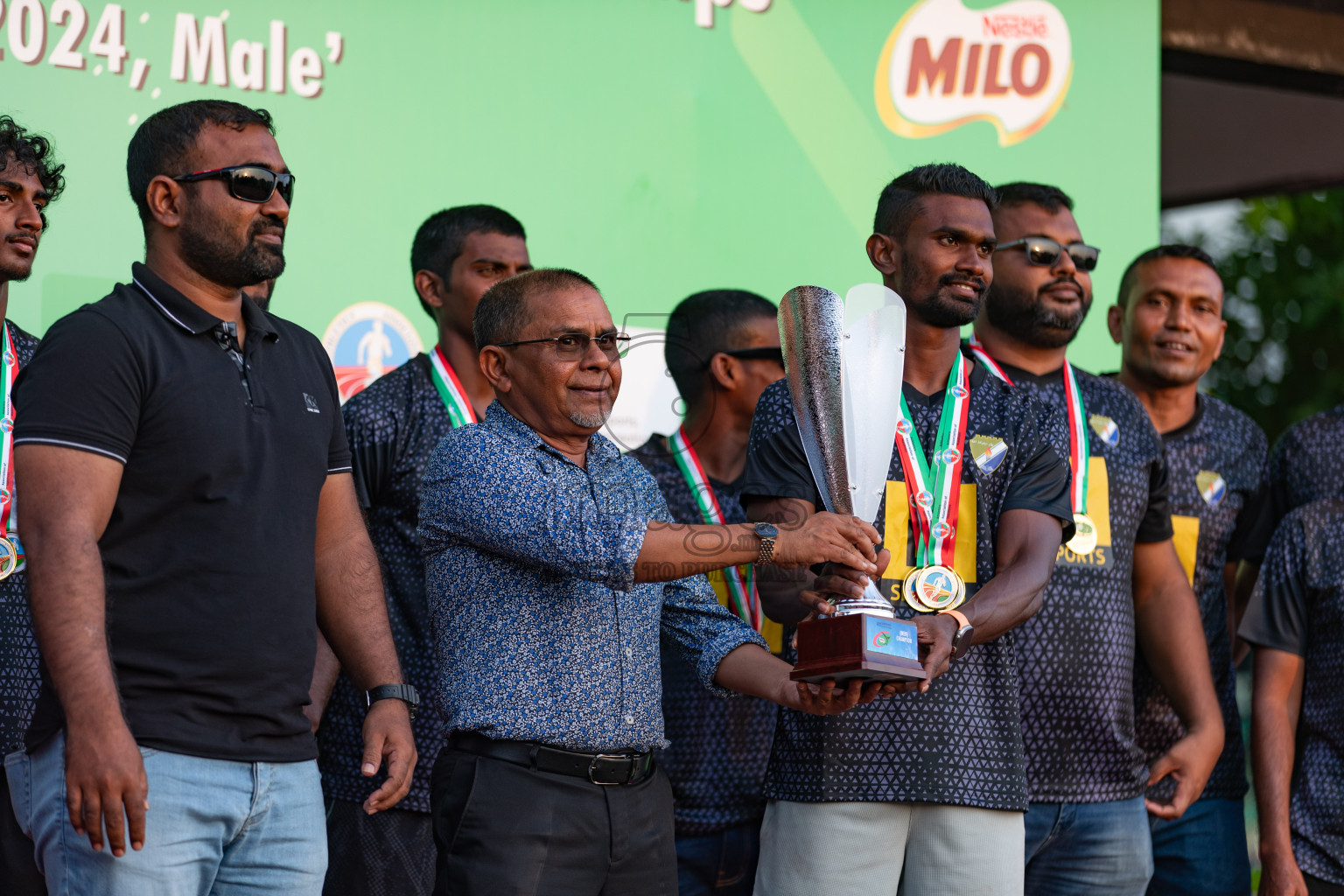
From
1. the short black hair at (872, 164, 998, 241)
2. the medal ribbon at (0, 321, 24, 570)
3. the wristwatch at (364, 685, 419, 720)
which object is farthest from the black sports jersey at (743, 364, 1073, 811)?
the medal ribbon at (0, 321, 24, 570)

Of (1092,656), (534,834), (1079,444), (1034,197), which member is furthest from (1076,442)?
(534,834)

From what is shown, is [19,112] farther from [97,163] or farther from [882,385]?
[882,385]

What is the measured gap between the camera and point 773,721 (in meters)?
4.10

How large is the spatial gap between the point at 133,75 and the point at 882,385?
2554mm

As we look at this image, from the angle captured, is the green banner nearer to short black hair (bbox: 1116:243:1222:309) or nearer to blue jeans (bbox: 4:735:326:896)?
short black hair (bbox: 1116:243:1222:309)

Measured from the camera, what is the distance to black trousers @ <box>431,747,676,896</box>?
275cm

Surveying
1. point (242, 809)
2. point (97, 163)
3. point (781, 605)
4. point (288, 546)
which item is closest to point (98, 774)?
point (242, 809)

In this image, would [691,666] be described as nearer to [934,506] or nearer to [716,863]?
[716,863]

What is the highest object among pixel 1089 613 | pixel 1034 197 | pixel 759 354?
pixel 1034 197

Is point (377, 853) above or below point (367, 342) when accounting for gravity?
below

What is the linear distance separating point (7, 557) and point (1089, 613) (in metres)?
2.49

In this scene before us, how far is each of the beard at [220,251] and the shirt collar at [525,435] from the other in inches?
21.5

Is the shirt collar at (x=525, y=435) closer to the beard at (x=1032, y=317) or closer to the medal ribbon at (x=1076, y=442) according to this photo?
the medal ribbon at (x=1076, y=442)

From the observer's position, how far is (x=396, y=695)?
2883 mm
